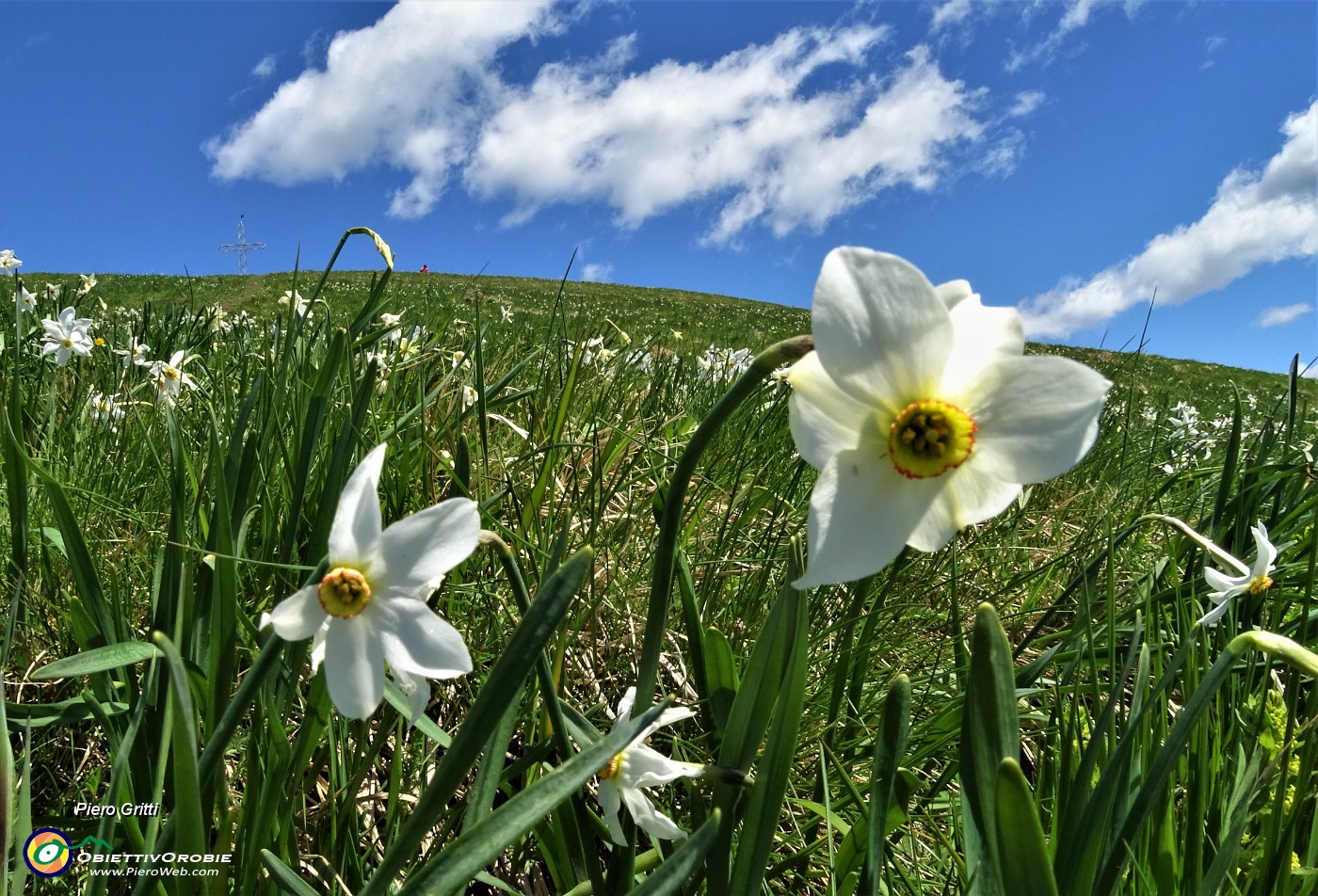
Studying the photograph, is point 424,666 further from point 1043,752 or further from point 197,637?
point 1043,752

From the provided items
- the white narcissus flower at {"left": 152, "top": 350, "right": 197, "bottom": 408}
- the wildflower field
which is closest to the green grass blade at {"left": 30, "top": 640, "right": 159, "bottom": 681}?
the wildflower field

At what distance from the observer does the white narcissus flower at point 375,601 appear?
2.51 feet

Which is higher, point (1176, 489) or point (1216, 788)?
point (1176, 489)

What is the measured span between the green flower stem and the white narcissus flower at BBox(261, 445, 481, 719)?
0.69 ft

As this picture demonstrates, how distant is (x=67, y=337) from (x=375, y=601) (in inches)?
148

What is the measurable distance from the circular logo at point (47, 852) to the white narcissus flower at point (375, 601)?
0.65 m

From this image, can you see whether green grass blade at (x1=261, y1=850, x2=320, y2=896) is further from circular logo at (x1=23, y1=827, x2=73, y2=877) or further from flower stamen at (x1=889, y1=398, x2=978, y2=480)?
flower stamen at (x1=889, y1=398, x2=978, y2=480)

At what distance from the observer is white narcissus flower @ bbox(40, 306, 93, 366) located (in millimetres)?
3494

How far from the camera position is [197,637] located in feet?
4.02

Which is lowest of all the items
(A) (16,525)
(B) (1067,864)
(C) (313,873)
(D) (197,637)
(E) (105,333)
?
(C) (313,873)

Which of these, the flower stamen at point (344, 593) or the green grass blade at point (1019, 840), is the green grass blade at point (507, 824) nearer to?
the flower stamen at point (344, 593)

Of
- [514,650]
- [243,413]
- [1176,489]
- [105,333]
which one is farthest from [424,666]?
[105,333]

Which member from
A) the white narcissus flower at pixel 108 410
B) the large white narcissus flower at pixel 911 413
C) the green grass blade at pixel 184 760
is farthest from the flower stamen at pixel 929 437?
the white narcissus flower at pixel 108 410

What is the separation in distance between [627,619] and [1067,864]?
4.03ft
